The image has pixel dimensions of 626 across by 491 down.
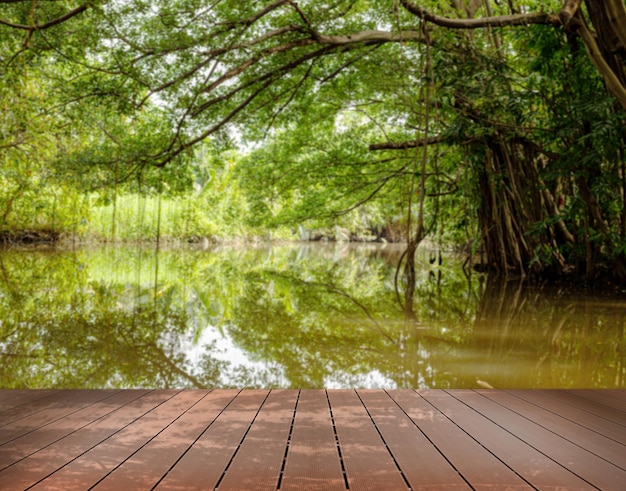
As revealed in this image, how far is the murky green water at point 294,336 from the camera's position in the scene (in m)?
2.67

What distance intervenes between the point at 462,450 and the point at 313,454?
1.45 feet

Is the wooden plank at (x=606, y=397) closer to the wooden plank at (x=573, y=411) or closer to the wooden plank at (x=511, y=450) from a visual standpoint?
the wooden plank at (x=573, y=411)

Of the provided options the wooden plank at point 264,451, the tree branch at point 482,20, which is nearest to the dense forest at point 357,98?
the tree branch at point 482,20

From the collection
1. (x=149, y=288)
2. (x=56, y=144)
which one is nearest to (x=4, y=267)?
(x=149, y=288)

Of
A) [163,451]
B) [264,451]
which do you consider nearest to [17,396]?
[163,451]

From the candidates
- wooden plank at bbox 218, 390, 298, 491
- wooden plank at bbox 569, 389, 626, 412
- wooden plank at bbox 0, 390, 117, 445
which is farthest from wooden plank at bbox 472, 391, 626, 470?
wooden plank at bbox 0, 390, 117, 445

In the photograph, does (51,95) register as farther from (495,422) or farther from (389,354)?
(495,422)

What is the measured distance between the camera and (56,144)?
10625mm

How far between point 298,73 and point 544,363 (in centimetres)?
606

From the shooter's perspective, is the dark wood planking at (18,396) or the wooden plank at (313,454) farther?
the dark wood planking at (18,396)

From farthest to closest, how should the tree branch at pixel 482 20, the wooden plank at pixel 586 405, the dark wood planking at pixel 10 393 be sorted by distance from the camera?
the tree branch at pixel 482 20 → the dark wood planking at pixel 10 393 → the wooden plank at pixel 586 405

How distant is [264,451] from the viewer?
1.54m

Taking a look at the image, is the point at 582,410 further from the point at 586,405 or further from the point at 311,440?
the point at 311,440

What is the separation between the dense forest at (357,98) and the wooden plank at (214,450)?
3.99m
